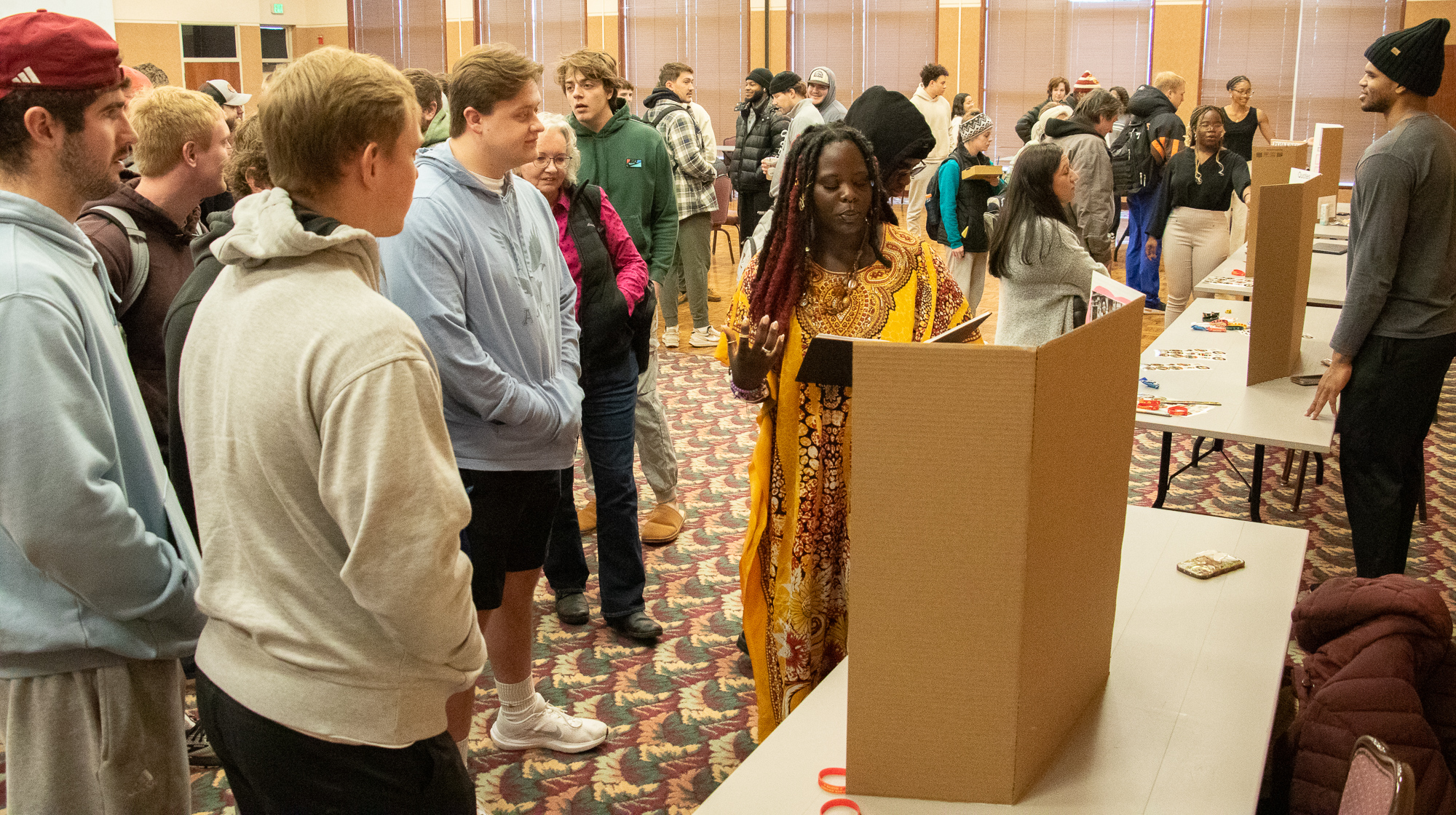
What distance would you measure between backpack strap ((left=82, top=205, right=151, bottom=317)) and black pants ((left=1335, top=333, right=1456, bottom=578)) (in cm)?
329

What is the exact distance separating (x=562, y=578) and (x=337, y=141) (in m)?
2.42

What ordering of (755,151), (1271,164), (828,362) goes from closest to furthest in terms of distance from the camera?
(828,362), (1271,164), (755,151)

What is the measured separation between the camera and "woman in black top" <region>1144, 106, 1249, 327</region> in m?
6.30

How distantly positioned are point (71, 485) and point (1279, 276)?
3.46 m

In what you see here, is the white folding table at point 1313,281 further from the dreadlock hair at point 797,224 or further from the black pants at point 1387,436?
the dreadlock hair at point 797,224

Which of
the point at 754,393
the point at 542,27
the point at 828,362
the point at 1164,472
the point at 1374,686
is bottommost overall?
the point at 1164,472

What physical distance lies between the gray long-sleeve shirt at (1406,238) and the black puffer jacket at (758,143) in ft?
16.1

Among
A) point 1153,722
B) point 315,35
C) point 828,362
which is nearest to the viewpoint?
point 1153,722

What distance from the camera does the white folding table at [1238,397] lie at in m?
3.12

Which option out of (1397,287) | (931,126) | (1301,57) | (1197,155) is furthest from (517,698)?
(1301,57)

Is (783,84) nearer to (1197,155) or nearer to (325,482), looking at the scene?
(1197,155)

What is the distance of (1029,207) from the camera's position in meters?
3.97

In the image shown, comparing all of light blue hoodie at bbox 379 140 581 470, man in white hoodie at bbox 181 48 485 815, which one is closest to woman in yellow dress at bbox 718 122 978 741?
light blue hoodie at bbox 379 140 581 470

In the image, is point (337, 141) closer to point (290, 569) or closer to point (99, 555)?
point (290, 569)
